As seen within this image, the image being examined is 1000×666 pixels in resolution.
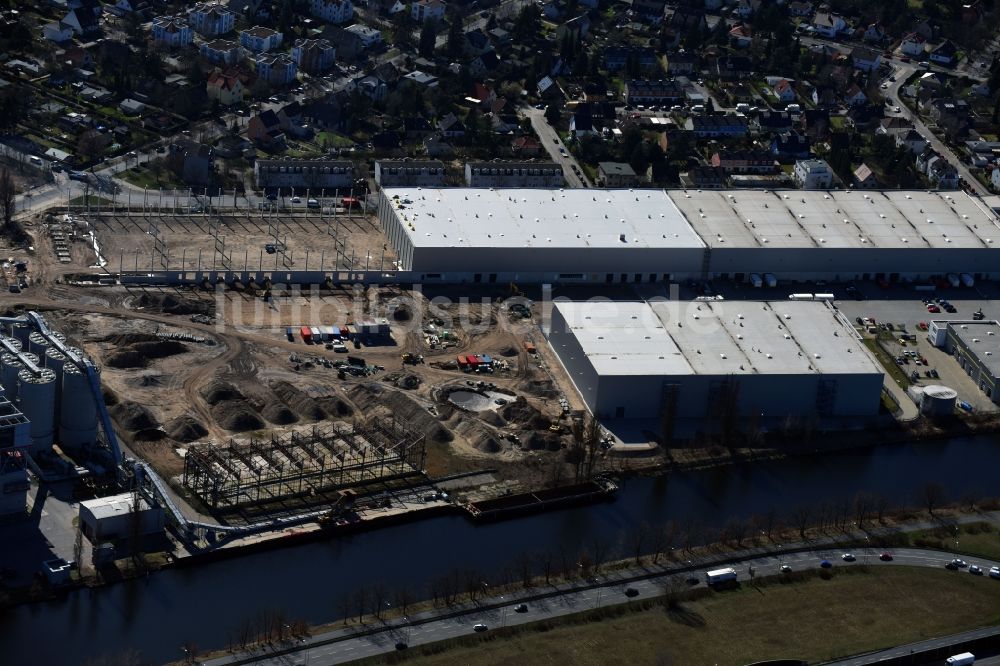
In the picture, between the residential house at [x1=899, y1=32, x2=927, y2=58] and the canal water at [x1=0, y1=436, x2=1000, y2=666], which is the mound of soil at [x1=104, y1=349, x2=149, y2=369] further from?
the residential house at [x1=899, y1=32, x2=927, y2=58]

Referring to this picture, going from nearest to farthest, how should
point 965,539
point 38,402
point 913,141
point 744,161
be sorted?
point 38,402
point 965,539
point 744,161
point 913,141

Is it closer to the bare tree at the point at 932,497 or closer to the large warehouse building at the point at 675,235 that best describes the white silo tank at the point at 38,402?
the large warehouse building at the point at 675,235

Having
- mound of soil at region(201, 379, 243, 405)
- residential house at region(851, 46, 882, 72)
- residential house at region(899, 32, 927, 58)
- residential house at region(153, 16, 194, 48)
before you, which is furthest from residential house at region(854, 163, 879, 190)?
mound of soil at region(201, 379, 243, 405)

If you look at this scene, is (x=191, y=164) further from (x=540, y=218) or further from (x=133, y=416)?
(x=133, y=416)

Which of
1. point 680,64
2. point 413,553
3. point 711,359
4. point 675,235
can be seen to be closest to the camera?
point 413,553

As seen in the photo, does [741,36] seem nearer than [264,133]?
No

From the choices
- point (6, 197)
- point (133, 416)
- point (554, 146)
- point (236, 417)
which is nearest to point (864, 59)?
point (554, 146)
